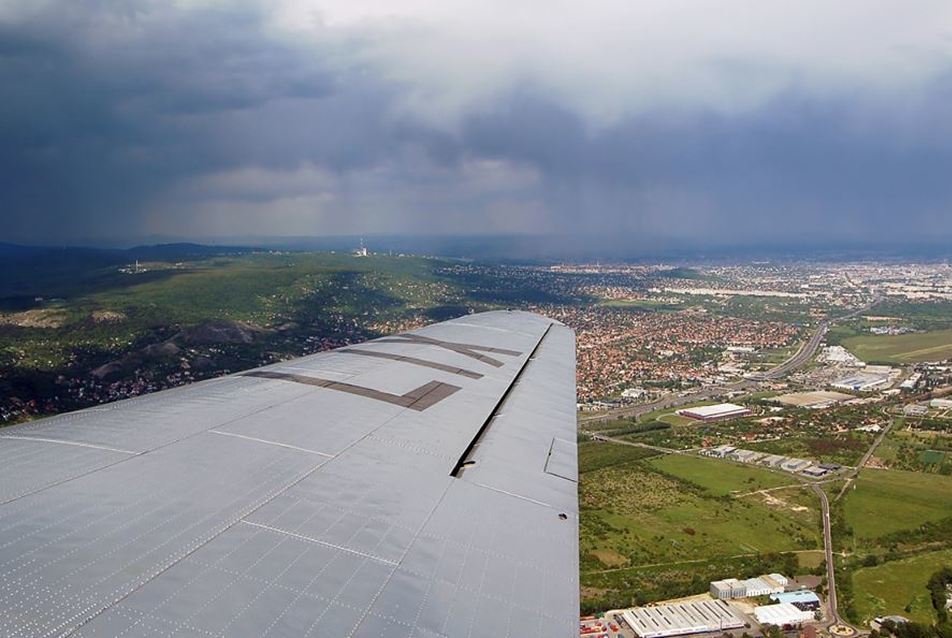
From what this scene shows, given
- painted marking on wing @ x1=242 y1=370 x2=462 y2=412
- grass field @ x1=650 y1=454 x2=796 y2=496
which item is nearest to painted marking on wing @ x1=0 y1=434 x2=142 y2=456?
painted marking on wing @ x1=242 y1=370 x2=462 y2=412

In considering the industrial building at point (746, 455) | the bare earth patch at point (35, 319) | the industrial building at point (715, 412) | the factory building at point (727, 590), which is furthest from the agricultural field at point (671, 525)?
the bare earth patch at point (35, 319)

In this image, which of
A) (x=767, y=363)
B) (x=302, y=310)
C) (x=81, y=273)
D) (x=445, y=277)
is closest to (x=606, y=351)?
(x=767, y=363)

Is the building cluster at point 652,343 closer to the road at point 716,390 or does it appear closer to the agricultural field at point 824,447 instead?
the road at point 716,390

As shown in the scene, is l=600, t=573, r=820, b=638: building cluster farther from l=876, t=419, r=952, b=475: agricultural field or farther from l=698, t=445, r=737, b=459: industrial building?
l=876, t=419, r=952, b=475: agricultural field

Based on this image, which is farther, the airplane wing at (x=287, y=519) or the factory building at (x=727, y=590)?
the factory building at (x=727, y=590)

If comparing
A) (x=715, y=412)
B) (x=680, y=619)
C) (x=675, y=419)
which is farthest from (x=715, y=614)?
(x=715, y=412)

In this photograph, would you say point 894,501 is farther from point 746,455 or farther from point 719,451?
point 719,451

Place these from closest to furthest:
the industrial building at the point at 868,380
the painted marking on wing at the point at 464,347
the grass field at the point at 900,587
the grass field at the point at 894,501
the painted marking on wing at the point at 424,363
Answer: the painted marking on wing at the point at 424,363 → the painted marking on wing at the point at 464,347 → the grass field at the point at 900,587 → the grass field at the point at 894,501 → the industrial building at the point at 868,380
